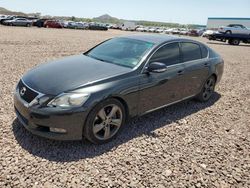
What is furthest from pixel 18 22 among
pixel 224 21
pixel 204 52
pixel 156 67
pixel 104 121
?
pixel 224 21

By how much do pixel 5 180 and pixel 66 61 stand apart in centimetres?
226

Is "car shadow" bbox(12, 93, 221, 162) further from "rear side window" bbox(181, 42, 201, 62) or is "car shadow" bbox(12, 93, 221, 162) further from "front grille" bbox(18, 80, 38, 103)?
"rear side window" bbox(181, 42, 201, 62)

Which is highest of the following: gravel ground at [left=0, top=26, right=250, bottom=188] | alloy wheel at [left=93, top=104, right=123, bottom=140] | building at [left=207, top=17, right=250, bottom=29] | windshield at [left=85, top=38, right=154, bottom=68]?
building at [left=207, top=17, right=250, bottom=29]

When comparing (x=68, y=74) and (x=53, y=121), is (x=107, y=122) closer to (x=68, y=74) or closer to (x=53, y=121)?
(x=53, y=121)

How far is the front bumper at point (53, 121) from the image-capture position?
10.5 feet

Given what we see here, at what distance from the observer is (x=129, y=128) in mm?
4258

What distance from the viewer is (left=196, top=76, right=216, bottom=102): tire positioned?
5708mm

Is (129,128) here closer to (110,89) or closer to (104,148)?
(104,148)

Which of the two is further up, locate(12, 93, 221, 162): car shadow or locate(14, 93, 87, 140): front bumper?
locate(14, 93, 87, 140): front bumper

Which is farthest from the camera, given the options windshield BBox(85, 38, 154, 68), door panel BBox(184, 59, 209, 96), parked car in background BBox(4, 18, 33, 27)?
parked car in background BBox(4, 18, 33, 27)

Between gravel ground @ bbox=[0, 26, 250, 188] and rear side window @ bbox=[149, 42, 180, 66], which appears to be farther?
rear side window @ bbox=[149, 42, 180, 66]

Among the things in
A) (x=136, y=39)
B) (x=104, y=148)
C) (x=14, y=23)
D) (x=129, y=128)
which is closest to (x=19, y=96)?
(x=104, y=148)

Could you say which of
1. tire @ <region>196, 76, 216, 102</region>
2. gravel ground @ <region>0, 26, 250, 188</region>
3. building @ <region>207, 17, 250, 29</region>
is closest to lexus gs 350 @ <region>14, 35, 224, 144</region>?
gravel ground @ <region>0, 26, 250, 188</region>

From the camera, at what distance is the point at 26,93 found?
348cm
